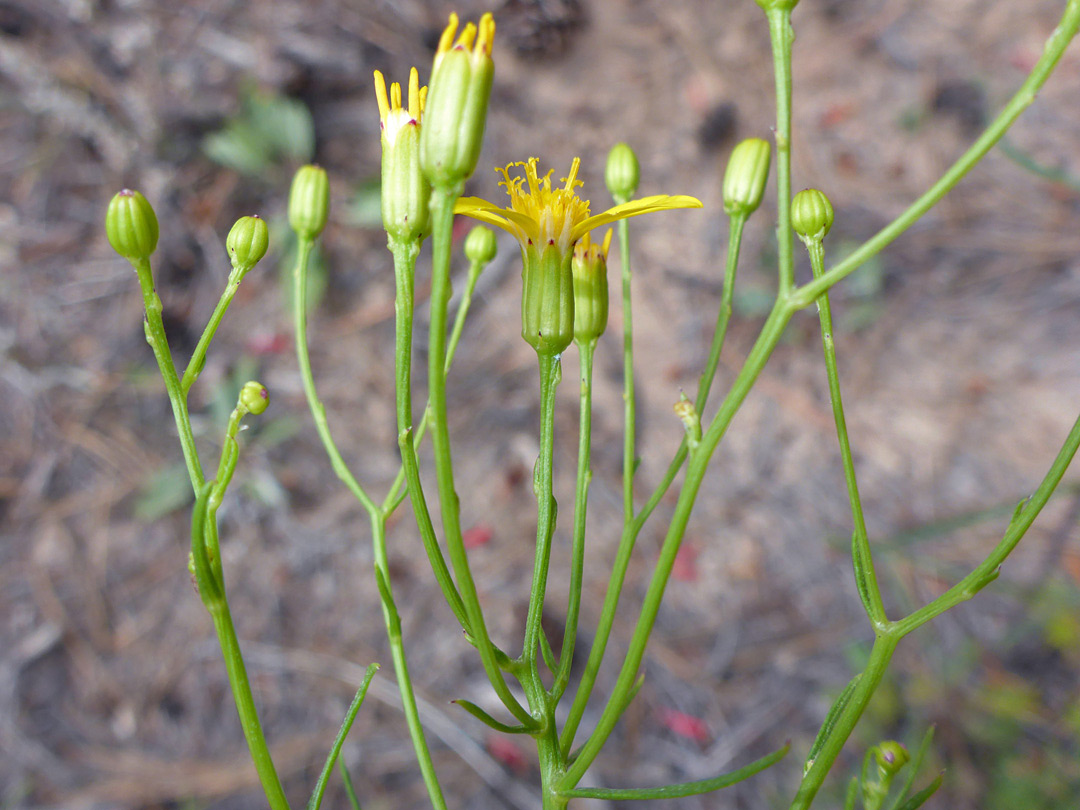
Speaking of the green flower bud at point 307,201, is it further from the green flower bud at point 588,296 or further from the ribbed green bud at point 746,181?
the ribbed green bud at point 746,181

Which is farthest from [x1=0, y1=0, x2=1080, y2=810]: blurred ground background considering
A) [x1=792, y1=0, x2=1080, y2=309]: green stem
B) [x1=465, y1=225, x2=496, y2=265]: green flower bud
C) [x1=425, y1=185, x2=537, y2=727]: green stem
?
[x1=792, y1=0, x2=1080, y2=309]: green stem

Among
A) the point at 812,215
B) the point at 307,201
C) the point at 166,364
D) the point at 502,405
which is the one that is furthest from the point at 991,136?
the point at 502,405

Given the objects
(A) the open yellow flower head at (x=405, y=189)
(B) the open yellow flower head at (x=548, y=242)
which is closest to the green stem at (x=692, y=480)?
(B) the open yellow flower head at (x=548, y=242)

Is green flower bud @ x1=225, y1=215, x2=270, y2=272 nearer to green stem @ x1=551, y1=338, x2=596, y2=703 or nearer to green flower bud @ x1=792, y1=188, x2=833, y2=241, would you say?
green stem @ x1=551, y1=338, x2=596, y2=703

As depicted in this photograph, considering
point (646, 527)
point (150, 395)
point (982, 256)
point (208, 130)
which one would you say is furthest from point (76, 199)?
point (982, 256)

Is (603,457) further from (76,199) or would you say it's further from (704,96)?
(76,199)
